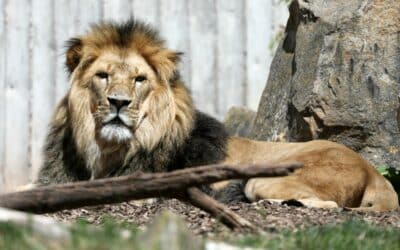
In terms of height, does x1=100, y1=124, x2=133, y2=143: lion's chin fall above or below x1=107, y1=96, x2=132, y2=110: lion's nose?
below

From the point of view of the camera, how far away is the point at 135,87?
7637 mm

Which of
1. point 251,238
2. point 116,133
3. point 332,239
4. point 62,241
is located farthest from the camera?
point 116,133

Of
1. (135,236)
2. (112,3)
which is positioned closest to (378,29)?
(112,3)

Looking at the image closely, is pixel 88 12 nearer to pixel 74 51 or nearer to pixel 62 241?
pixel 74 51

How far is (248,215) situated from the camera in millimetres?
5957

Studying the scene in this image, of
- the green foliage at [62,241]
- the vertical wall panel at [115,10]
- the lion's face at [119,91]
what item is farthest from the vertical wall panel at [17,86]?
the green foliage at [62,241]

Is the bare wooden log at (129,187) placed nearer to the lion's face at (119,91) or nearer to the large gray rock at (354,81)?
the lion's face at (119,91)

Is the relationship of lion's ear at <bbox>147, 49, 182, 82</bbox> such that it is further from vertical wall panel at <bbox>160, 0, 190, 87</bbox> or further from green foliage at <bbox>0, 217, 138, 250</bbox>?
green foliage at <bbox>0, 217, 138, 250</bbox>

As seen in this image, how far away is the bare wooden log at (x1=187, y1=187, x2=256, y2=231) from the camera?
4668 millimetres

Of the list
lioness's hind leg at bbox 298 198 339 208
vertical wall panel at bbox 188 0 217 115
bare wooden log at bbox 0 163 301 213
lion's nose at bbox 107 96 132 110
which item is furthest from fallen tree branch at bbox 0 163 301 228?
vertical wall panel at bbox 188 0 217 115

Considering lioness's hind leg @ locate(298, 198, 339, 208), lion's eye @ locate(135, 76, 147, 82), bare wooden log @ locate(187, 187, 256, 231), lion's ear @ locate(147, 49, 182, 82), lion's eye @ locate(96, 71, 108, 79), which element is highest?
lion's ear @ locate(147, 49, 182, 82)

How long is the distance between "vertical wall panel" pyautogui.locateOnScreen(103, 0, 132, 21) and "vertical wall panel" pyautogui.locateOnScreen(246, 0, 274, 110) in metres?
1.28

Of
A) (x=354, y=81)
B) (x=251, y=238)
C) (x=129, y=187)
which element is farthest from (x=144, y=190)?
(x=354, y=81)

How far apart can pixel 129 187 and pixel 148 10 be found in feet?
22.2
